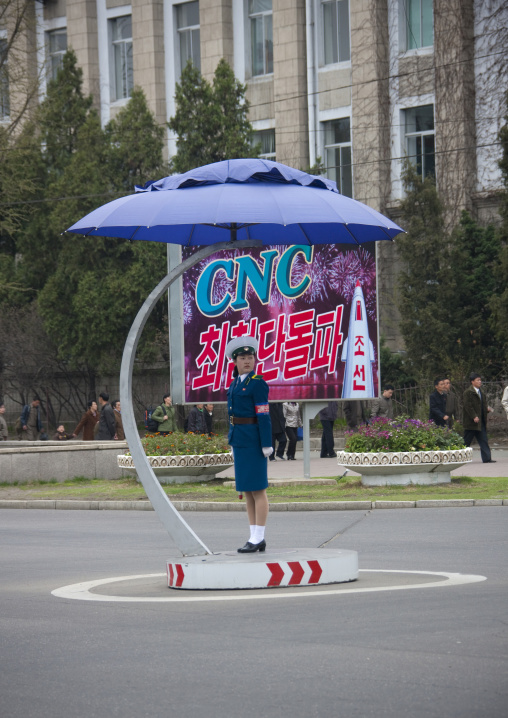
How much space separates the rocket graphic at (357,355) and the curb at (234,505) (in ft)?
18.2

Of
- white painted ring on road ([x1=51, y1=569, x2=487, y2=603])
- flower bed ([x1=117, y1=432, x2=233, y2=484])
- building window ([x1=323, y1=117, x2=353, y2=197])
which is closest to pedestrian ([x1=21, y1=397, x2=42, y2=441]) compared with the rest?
building window ([x1=323, y1=117, x2=353, y2=197])

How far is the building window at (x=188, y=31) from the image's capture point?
45750mm

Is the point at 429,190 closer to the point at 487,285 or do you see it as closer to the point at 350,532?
the point at 487,285

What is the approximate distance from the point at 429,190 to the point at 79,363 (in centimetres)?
1491

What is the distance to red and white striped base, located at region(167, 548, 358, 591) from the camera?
9617 millimetres

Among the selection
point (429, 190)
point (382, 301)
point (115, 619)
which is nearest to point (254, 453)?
point (115, 619)

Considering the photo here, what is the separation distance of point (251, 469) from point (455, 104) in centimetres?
2973

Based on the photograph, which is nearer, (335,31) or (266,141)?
(335,31)

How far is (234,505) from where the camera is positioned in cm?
1795

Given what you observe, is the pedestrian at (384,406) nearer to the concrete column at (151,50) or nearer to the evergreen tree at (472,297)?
the evergreen tree at (472,297)

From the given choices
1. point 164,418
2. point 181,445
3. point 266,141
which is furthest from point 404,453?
point 266,141

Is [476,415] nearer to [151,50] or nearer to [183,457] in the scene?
[183,457]

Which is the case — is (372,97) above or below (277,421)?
above

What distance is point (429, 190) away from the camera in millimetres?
33375
